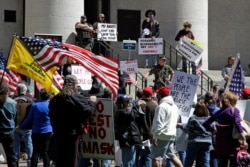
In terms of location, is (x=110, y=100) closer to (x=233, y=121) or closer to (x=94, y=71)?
(x=94, y=71)

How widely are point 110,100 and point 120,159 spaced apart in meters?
2.13

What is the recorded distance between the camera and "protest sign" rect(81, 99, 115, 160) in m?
15.4

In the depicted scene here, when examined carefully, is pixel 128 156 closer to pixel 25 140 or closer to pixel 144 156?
pixel 144 156

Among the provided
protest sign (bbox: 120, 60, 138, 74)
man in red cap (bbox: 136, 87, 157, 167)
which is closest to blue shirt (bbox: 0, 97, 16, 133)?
man in red cap (bbox: 136, 87, 157, 167)

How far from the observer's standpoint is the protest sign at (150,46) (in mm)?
26081

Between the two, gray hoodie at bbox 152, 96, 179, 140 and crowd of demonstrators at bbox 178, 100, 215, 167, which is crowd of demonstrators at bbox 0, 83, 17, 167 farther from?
crowd of demonstrators at bbox 178, 100, 215, 167

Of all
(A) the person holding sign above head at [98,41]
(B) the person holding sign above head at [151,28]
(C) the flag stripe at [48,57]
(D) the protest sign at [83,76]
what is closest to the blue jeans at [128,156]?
(C) the flag stripe at [48,57]

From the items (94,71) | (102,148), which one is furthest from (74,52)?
(102,148)

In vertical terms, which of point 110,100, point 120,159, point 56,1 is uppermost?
point 56,1

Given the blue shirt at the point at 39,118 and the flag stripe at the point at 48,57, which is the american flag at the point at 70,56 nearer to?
the flag stripe at the point at 48,57

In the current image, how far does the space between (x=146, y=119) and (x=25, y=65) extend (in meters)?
3.01

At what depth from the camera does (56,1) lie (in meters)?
28.7

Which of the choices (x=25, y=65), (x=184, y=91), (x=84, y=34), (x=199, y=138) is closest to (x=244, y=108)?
(x=199, y=138)

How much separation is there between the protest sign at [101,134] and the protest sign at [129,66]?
8871mm
